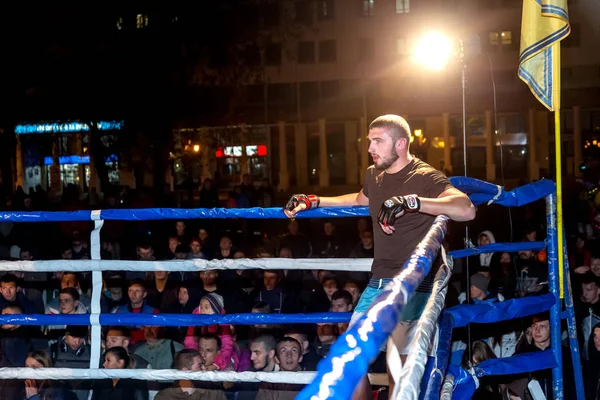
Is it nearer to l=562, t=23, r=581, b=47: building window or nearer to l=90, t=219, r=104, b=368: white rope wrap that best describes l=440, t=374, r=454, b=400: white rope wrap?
l=90, t=219, r=104, b=368: white rope wrap

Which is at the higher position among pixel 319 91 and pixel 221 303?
pixel 319 91

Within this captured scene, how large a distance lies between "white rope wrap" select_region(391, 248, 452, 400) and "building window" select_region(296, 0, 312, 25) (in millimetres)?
36852

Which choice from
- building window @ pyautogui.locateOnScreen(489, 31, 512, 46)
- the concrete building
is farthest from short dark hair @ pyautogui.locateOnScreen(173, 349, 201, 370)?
building window @ pyautogui.locateOnScreen(489, 31, 512, 46)

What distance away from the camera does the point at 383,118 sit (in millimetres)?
3689

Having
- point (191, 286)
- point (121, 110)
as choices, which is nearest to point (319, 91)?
point (121, 110)

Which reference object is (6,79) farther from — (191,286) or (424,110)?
(424,110)

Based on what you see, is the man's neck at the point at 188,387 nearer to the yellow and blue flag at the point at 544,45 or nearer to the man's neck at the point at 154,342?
the man's neck at the point at 154,342

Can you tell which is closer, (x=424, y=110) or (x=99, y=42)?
(x=99, y=42)

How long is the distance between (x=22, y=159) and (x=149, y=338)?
3402 centimetres

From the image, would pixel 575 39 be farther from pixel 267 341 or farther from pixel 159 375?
pixel 159 375

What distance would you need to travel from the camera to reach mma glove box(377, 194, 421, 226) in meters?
3.15

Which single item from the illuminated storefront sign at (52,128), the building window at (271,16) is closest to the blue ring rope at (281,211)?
the building window at (271,16)

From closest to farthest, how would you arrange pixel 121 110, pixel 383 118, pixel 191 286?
pixel 383 118
pixel 191 286
pixel 121 110

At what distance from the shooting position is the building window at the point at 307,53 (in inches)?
1511
